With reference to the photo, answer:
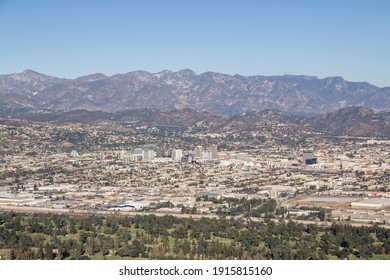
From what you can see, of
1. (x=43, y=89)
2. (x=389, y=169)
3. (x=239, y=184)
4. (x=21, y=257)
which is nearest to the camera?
(x=21, y=257)

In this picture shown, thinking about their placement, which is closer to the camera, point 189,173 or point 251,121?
point 189,173

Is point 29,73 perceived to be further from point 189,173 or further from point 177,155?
point 189,173

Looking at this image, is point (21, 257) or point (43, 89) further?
point (43, 89)

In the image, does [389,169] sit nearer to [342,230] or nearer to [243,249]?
[342,230]

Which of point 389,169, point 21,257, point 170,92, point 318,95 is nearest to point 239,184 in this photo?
point 389,169

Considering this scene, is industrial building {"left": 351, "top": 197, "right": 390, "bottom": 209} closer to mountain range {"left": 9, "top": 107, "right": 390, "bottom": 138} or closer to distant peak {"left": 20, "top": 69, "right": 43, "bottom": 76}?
mountain range {"left": 9, "top": 107, "right": 390, "bottom": 138}

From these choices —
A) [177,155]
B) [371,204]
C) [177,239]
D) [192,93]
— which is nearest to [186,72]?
[192,93]

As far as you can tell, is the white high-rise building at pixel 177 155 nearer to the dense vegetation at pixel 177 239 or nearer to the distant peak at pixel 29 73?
the dense vegetation at pixel 177 239

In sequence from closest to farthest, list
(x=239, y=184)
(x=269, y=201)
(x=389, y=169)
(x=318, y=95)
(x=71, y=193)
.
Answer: (x=269, y=201), (x=71, y=193), (x=239, y=184), (x=389, y=169), (x=318, y=95)
